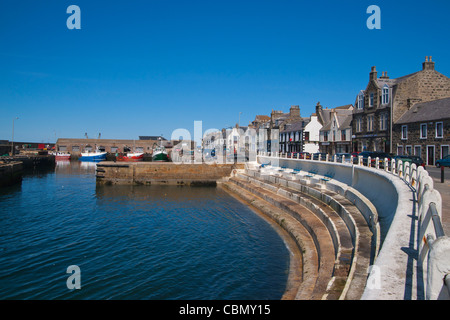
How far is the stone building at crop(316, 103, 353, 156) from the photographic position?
4875 cm

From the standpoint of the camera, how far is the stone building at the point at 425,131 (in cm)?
3168

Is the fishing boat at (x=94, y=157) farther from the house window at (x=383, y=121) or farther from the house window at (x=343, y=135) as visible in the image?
the house window at (x=383, y=121)

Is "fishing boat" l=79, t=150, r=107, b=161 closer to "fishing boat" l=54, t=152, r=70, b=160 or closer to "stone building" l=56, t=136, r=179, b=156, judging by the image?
"fishing boat" l=54, t=152, r=70, b=160

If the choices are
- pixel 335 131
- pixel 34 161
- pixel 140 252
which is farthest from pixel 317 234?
pixel 34 161

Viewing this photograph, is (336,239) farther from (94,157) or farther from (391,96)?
(94,157)

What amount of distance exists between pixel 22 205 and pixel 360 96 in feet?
134

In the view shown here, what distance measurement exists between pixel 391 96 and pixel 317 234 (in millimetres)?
30122

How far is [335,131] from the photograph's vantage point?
5206 cm

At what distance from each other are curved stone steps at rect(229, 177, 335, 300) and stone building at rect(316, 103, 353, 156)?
85.8 ft

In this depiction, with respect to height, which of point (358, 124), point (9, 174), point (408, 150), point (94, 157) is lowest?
point (9, 174)

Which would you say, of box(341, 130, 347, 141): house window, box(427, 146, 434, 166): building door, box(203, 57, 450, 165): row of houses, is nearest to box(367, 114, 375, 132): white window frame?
box(203, 57, 450, 165): row of houses

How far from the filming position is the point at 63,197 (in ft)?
95.8
